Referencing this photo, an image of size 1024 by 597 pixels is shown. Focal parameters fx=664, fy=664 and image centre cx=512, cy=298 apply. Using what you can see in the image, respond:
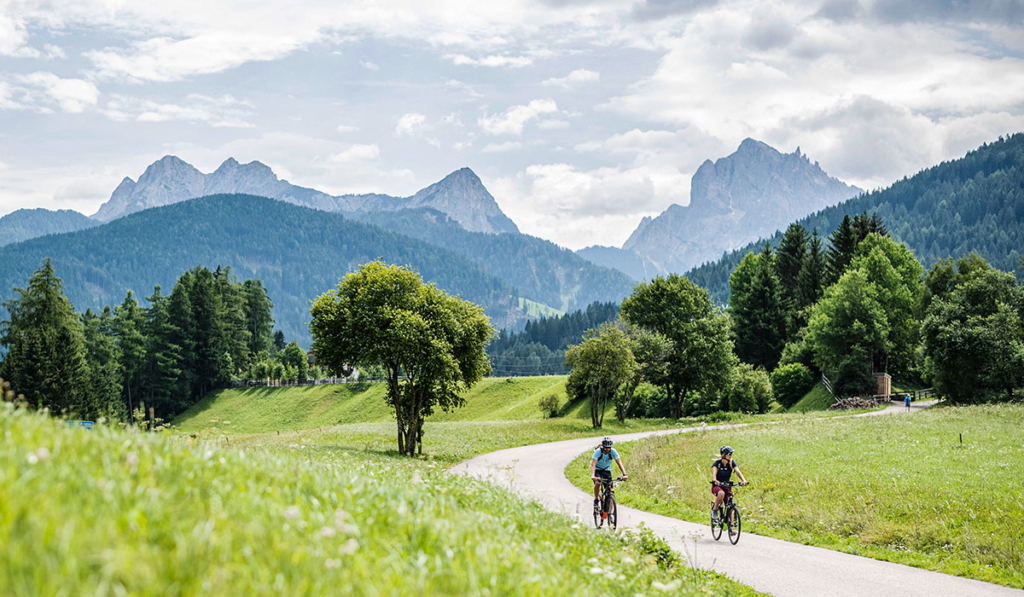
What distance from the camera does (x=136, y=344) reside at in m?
100

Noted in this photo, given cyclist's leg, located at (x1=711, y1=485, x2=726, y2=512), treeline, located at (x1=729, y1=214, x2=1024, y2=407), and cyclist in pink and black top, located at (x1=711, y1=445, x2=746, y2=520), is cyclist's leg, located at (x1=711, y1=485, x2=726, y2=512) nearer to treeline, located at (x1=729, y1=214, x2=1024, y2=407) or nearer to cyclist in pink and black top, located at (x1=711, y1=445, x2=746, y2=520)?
cyclist in pink and black top, located at (x1=711, y1=445, x2=746, y2=520)

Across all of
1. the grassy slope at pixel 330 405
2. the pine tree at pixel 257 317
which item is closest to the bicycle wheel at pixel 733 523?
the grassy slope at pixel 330 405

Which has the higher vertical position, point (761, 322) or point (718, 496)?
point (761, 322)

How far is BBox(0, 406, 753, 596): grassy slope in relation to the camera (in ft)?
10.5

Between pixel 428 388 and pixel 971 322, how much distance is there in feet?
162

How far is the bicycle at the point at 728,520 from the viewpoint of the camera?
17.0 meters

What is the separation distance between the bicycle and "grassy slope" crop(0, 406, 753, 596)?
419 inches

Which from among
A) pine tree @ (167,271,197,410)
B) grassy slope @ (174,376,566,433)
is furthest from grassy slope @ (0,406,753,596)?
pine tree @ (167,271,197,410)

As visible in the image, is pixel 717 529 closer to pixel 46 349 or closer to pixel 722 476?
pixel 722 476

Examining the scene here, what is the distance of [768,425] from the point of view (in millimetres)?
48281

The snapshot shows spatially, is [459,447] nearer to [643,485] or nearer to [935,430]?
[643,485]

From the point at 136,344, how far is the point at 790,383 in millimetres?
92012

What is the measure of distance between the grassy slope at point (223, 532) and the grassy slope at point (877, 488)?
12.5 metres

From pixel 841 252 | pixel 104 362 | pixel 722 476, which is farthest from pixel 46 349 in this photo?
pixel 841 252
